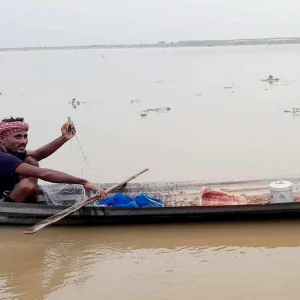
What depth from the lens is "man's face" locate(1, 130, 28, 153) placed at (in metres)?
5.26

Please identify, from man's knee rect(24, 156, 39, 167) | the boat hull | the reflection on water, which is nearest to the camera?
the reflection on water

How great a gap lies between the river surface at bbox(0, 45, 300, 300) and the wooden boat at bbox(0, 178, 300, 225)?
11 cm

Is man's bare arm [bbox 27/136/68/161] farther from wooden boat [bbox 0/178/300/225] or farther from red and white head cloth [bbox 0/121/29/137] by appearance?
red and white head cloth [bbox 0/121/29/137]

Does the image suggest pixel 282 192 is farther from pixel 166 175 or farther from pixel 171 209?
pixel 166 175

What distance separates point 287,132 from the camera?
33.6 ft

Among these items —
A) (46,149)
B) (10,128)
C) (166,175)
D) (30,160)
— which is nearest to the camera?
(10,128)

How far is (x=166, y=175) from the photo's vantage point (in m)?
7.92

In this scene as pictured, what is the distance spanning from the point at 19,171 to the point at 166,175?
3.38 metres

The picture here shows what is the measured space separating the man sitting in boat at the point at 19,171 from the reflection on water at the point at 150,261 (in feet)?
1.65

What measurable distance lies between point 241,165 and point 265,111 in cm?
496

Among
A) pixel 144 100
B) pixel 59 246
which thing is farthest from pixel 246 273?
pixel 144 100

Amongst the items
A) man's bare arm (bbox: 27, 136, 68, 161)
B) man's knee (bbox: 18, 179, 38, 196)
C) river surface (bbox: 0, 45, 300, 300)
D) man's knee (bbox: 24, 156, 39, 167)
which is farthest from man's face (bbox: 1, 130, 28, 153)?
river surface (bbox: 0, 45, 300, 300)

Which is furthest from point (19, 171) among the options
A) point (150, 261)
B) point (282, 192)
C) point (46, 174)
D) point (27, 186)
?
point (282, 192)

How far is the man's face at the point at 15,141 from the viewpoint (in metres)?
5.26
